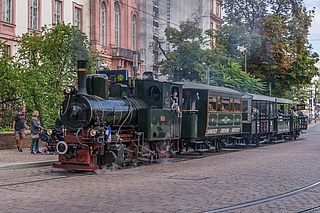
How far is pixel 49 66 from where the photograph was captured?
25422mm

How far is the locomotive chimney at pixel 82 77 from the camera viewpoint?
1546cm

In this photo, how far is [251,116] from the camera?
28219 millimetres

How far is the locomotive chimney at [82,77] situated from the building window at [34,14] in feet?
73.2

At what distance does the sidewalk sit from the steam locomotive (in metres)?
1.57

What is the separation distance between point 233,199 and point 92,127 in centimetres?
582

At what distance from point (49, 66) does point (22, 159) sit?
8020 mm

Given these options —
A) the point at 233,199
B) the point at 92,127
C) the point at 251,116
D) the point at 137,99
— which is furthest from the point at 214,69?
the point at 233,199

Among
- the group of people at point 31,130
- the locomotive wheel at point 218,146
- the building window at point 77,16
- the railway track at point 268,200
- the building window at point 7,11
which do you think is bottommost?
the railway track at point 268,200

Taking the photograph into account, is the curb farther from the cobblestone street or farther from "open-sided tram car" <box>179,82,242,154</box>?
"open-sided tram car" <box>179,82,242,154</box>

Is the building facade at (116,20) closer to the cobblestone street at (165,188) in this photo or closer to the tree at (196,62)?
the tree at (196,62)

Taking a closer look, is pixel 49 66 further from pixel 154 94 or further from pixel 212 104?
pixel 154 94

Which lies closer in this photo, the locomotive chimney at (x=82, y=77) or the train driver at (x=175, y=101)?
the locomotive chimney at (x=82, y=77)

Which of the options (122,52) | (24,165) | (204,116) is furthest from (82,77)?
(122,52)

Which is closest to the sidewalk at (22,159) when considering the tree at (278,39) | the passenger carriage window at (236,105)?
the passenger carriage window at (236,105)
